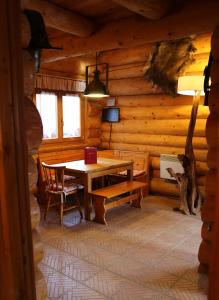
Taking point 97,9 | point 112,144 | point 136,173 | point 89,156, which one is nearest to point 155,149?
point 136,173

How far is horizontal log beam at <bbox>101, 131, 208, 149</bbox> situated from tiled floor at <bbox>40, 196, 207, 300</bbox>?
1.34 m

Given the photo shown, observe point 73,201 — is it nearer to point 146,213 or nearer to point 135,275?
point 146,213

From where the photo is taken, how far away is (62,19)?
2.81 metres

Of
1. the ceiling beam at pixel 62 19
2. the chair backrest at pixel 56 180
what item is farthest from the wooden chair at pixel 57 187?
the ceiling beam at pixel 62 19

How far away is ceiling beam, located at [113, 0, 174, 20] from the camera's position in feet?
7.54

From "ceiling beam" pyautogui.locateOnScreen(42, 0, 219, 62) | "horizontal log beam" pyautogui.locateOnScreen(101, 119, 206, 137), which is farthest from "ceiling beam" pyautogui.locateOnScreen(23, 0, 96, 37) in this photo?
"horizontal log beam" pyautogui.locateOnScreen(101, 119, 206, 137)

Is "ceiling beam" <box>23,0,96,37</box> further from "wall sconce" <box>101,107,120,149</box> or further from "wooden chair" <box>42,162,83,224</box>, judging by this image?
"wall sconce" <box>101,107,120,149</box>

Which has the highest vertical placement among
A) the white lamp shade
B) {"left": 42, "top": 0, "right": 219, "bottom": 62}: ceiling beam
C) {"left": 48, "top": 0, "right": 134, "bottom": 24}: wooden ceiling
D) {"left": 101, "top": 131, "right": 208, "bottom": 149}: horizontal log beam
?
{"left": 48, "top": 0, "right": 134, "bottom": 24}: wooden ceiling

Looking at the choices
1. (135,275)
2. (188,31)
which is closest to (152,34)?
(188,31)

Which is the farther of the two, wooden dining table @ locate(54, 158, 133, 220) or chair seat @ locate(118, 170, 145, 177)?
chair seat @ locate(118, 170, 145, 177)

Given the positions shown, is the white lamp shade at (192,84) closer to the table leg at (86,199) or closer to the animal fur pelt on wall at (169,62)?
the animal fur pelt on wall at (169,62)

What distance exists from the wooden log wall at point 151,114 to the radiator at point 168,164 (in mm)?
226

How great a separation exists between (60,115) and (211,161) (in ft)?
11.9

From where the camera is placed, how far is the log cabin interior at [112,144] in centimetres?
125
